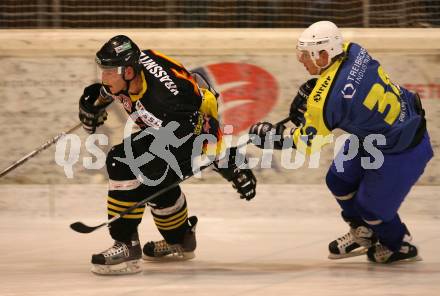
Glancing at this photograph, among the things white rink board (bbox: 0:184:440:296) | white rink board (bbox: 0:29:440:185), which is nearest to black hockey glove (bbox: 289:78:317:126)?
white rink board (bbox: 0:184:440:296)

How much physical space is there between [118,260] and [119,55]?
99 cm

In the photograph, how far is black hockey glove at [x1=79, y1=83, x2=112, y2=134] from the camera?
4.98m

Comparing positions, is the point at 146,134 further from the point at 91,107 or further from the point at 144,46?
the point at 144,46

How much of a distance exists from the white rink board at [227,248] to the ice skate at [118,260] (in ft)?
0.22

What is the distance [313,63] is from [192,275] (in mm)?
1182

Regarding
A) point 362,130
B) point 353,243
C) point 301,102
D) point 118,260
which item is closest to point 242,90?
point 301,102

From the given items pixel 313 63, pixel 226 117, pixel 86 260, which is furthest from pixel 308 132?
pixel 226 117

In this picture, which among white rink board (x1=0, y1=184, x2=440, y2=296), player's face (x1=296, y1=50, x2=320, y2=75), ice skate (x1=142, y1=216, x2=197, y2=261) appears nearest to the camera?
white rink board (x1=0, y1=184, x2=440, y2=296)

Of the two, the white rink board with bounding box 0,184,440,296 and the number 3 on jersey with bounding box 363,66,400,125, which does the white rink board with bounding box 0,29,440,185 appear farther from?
the number 3 on jersey with bounding box 363,66,400,125

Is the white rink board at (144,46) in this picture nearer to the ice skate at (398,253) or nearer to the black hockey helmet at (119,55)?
the ice skate at (398,253)

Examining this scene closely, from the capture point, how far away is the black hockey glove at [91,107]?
498 centimetres

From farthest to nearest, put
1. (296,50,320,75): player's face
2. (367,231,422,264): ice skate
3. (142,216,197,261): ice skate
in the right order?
(142,216,197,261): ice skate < (367,231,422,264): ice skate < (296,50,320,75): player's face

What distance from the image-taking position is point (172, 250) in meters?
5.00

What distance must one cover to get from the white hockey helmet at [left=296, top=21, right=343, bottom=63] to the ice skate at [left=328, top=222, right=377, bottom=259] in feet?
3.21
